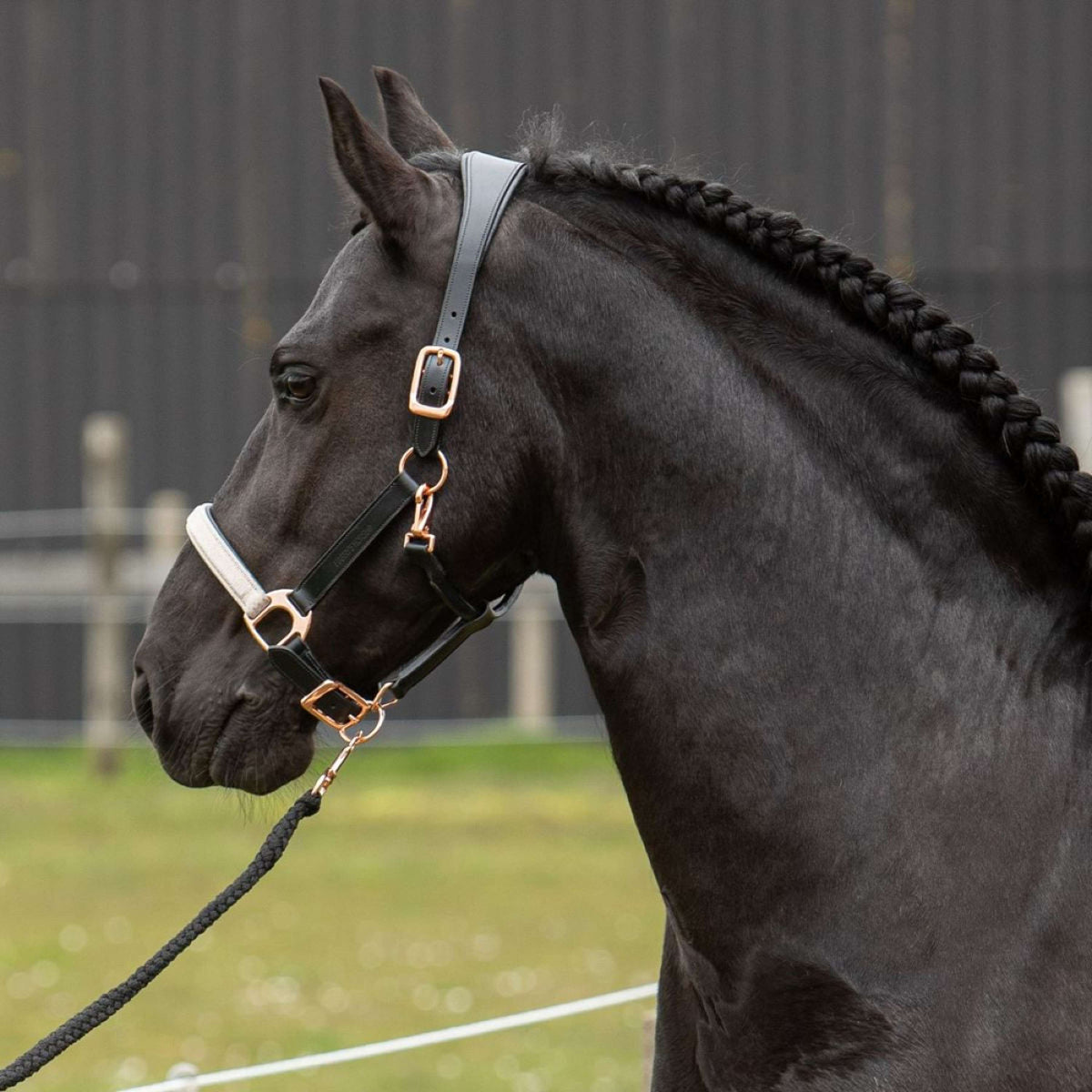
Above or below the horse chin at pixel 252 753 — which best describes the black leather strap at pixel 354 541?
above

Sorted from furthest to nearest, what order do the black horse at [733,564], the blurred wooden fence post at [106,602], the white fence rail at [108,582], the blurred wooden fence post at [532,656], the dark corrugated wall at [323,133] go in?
the dark corrugated wall at [323,133] < the blurred wooden fence post at [532,656] < the white fence rail at [108,582] < the blurred wooden fence post at [106,602] < the black horse at [733,564]

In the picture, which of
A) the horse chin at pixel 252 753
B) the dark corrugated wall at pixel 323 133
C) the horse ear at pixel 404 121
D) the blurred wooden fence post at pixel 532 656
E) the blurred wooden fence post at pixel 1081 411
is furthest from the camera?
the dark corrugated wall at pixel 323 133

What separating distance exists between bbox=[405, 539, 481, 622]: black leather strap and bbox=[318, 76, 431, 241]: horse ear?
0.47 metres

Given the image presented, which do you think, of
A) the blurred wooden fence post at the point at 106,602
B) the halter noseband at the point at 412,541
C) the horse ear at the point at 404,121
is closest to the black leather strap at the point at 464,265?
the halter noseband at the point at 412,541

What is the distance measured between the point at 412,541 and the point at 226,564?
32 centimetres

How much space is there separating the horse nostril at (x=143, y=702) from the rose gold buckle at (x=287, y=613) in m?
0.24

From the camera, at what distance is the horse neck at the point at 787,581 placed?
2.39 meters

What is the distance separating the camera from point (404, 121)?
2.84 m

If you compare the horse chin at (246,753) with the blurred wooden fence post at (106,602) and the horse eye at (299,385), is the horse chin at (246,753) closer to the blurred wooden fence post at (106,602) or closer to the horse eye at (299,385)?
the horse eye at (299,385)

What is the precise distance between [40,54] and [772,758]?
13.7 metres

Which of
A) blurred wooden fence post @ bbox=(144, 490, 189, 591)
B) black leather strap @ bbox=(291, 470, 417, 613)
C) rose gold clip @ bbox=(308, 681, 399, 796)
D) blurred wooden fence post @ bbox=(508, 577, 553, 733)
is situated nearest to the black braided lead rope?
rose gold clip @ bbox=(308, 681, 399, 796)

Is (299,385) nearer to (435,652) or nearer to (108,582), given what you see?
(435,652)

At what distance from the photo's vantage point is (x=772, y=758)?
2.40m

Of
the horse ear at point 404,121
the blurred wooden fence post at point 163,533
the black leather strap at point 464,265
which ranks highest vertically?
the horse ear at point 404,121
